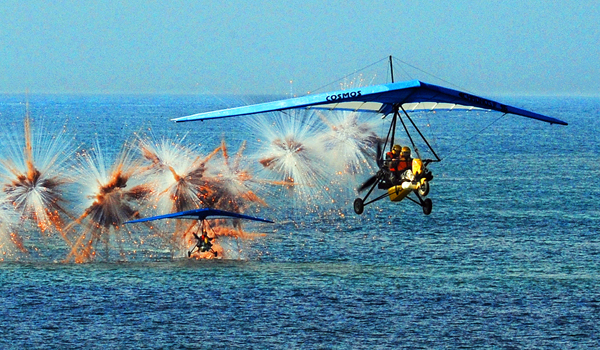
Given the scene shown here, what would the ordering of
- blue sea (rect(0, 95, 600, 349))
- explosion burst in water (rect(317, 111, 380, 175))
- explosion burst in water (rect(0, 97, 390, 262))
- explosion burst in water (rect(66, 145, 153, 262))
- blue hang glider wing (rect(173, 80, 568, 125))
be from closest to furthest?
blue hang glider wing (rect(173, 80, 568, 125))
blue sea (rect(0, 95, 600, 349))
explosion burst in water (rect(0, 97, 390, 262))
explosion burst in water (rect(317, 111, 380, 175))
explosion burst in water (rect(66, 145, 153, 262))

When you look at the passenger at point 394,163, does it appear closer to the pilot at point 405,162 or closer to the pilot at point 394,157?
the pilot at point 394,157

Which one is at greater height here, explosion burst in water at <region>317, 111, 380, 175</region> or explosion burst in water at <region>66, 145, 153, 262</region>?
explosion burst in water at <region>317, 111, 380, 175</region>

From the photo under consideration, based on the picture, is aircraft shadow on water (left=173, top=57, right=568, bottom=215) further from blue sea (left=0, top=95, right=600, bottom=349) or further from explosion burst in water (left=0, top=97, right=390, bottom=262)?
explosion burst in water (left=0, top=97, right=390, bottom=262)

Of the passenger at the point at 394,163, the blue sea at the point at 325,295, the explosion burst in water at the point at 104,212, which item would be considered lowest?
the blue sea at the point at 325,295

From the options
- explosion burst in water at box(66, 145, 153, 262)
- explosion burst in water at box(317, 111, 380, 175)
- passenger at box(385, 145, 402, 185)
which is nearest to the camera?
passenger at box(385, 145, 402, 185)

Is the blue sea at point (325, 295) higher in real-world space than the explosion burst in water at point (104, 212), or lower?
lower

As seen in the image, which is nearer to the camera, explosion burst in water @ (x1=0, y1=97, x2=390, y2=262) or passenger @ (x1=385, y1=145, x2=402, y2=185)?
passenger @ (x1=385, y1=145, x2=402, y2=185)

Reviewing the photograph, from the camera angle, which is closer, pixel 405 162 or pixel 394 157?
pixel 405 162

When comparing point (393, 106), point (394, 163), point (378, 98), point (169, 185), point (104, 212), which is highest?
point (378, 98)

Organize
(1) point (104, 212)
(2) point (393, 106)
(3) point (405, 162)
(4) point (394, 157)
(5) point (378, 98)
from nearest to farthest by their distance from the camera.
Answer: (3) point (405, 162)
(4) point (394, 157)
(5) point (378, 98)
(2) point (393, 106)
(1) point (104, 212)

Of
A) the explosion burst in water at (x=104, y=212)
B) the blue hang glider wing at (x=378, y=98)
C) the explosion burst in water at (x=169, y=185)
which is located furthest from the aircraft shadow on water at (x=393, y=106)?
the explosion burst in water at (x=104, y=212)

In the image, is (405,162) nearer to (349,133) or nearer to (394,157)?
(394,157)

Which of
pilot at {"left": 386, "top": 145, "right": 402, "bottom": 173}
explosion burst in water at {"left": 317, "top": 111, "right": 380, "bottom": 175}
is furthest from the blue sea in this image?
pilot at {"left": 386, "top": 145, "right": 402, "bottom": 173}

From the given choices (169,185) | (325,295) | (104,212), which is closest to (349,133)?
(169,185)
